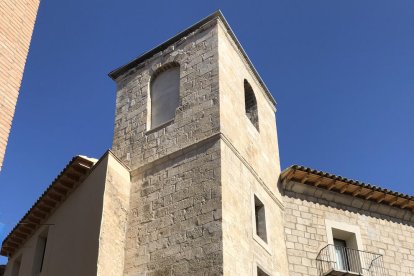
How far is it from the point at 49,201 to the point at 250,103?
5.99m

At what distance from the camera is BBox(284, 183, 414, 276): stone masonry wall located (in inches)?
520

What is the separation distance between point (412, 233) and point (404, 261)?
1.16 metres

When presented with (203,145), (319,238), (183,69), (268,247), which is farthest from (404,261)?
(183,69)

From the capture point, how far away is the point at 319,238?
536 inches

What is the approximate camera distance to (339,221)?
1427 centimetres

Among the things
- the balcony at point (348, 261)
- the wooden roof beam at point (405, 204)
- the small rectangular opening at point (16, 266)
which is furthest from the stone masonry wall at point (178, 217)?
the wooden roof beam at point (405, 204)

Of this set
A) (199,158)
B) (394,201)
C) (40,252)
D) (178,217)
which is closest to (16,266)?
(40,252)

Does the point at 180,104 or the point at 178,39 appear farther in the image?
the point at 178,39

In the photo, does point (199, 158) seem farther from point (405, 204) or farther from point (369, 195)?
point (405, 204)

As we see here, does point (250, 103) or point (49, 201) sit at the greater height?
point (250, 103)

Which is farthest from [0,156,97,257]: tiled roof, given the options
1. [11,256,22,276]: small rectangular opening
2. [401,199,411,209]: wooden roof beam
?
[401,199,411,209]: wooden roof beam

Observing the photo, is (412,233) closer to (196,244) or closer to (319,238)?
(319,238)

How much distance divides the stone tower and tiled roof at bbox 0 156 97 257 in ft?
3.35

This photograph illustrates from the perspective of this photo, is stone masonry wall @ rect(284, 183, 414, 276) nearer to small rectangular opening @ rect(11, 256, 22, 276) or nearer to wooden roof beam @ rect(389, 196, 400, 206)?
wooden roof beam @ rect(389, 196, 400, 206)
